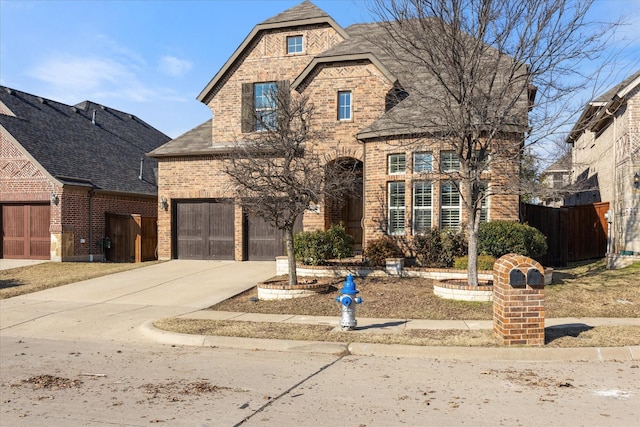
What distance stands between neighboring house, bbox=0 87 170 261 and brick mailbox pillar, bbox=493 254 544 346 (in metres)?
15.9

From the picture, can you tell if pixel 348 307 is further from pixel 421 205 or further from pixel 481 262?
pixel 421 205

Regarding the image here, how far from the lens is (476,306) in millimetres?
10523

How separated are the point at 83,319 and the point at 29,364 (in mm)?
3303

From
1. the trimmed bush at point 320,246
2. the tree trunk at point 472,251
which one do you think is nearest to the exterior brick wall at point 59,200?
the trimmed bush at point 320,246

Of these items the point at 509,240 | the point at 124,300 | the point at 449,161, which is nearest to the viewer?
the point at 124,300

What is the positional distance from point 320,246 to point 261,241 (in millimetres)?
5113

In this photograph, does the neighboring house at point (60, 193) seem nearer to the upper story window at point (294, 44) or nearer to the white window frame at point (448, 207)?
the upper story window at point (294, 44)

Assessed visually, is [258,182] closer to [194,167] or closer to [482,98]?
[482,98]

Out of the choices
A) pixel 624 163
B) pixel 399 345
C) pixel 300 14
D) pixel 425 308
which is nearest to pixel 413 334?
pixel 399 345

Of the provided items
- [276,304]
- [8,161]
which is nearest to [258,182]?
[276,304]

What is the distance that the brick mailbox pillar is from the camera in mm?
7500

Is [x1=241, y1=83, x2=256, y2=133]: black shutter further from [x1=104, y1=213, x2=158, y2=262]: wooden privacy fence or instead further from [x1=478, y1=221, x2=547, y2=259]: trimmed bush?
[x1=478, y1=221, x2=547, y2=259]: trimmed bush

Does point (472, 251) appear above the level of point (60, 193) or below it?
below

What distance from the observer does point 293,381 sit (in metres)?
6.30
